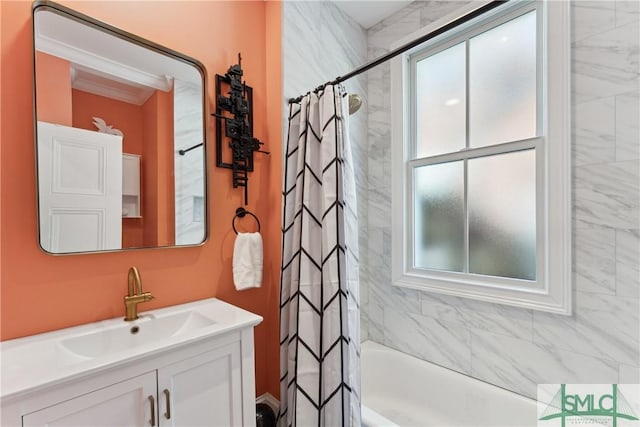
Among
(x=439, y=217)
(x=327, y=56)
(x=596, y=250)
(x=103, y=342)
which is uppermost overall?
(x=327, y=56)

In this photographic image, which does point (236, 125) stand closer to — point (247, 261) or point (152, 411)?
point (247, 261)

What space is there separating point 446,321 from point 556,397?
1.86 feet

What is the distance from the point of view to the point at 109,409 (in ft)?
2.59

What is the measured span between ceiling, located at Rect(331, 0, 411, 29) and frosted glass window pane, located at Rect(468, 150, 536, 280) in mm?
1197

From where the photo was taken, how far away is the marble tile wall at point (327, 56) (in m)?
1.56

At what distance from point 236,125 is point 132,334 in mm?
1049

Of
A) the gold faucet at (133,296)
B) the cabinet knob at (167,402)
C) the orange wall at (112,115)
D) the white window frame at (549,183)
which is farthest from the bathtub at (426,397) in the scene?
the orange wall at (112,115)

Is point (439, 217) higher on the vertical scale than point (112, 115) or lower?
lower

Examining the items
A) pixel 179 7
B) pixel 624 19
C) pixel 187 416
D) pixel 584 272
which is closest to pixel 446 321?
pixel 584 272

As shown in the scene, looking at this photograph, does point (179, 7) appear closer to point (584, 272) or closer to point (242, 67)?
point (242, 67)

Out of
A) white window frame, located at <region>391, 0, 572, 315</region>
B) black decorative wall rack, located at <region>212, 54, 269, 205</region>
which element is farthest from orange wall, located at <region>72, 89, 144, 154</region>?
white window frame, located at <region>391, 0, 572, 315</region>

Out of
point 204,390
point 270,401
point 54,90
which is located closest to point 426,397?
point 270,401

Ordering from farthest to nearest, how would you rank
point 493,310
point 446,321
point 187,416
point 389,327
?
point 389,327 → point 446,321 → point 493,310 → point 187,416

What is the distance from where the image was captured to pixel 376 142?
206 centimetres
